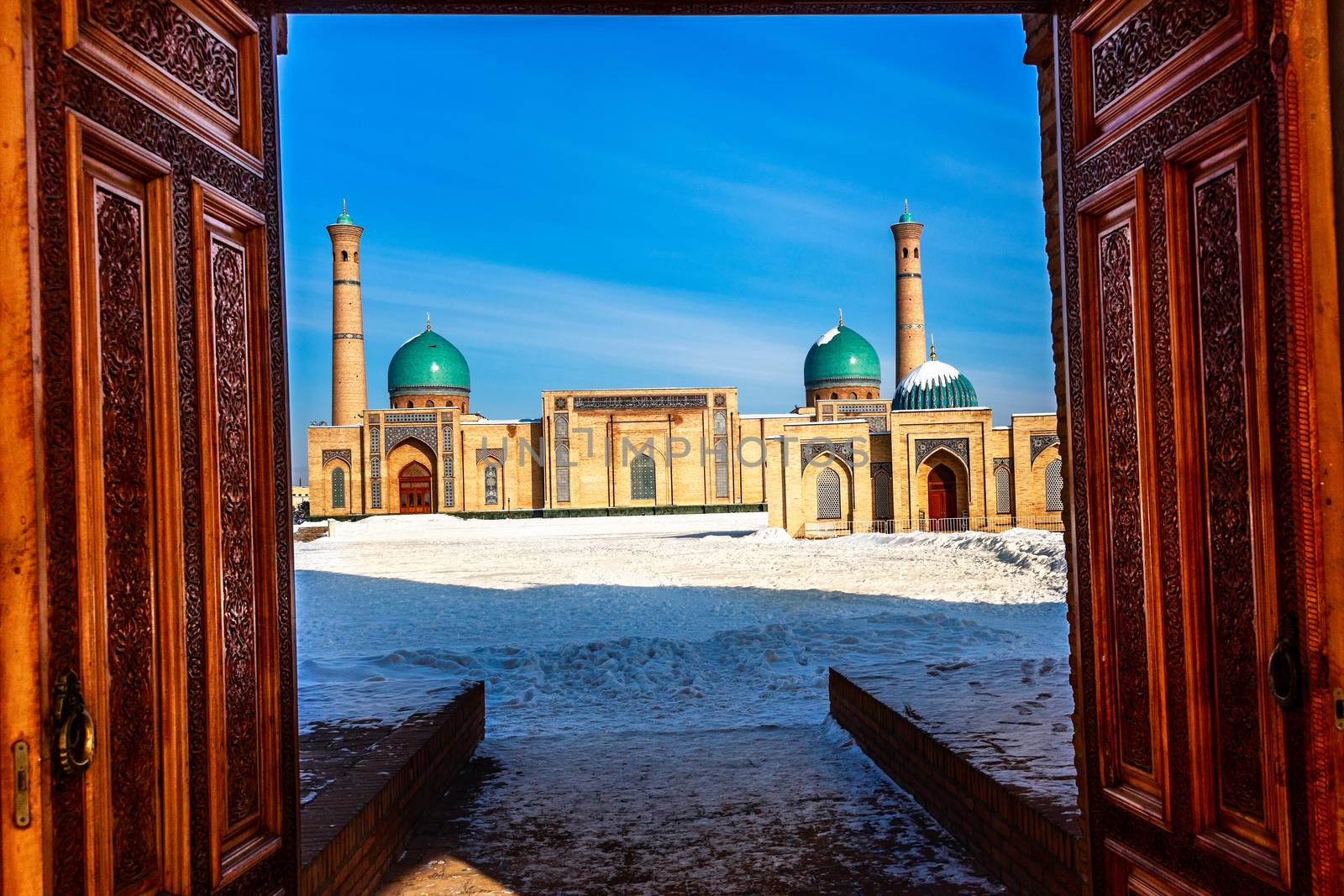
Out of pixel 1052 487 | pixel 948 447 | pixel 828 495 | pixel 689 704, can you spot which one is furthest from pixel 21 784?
pixel 1052 487

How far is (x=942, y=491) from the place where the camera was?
2372cm

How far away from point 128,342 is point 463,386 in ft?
97.4

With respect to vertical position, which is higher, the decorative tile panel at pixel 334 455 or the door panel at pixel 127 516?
the decorative tile panel at pixel 334 455

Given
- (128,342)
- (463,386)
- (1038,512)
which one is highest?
(463,386)

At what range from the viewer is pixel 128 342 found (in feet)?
5.78

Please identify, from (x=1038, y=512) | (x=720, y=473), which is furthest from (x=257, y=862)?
(x=720, y=473)

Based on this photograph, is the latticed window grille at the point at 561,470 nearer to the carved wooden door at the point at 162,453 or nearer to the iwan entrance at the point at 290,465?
the iwan entrance at the point at 290,465

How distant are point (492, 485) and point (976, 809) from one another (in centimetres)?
2474

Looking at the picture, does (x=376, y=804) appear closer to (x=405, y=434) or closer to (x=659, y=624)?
(x=659, y=624)

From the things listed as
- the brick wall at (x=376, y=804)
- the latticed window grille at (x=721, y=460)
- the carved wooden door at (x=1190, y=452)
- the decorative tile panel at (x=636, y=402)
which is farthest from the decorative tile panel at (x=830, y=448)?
the carved wooden door at (x=1190, y=452)

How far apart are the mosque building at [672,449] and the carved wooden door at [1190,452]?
20.7 m

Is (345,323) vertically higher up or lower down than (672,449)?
higher up

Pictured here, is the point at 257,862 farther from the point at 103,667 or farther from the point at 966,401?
the point at 966,401

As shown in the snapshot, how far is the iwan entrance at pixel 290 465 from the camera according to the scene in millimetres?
1481
